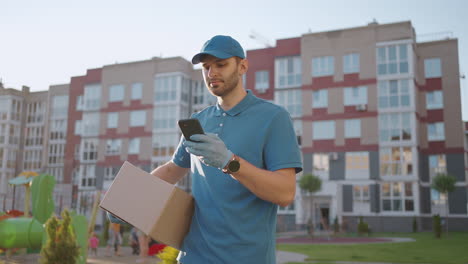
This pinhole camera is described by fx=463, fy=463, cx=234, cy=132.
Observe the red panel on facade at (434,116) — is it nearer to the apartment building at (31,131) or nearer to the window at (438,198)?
the window at (438,198)

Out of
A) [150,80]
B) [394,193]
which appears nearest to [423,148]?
[394,193]

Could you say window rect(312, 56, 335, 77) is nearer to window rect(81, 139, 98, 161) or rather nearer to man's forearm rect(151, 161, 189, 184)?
window rect(81, 139, 98, 161)

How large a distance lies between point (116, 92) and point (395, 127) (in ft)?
86.0

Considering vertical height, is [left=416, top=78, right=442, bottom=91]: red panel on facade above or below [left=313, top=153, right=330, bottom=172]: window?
above

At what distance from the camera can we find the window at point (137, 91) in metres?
44.4

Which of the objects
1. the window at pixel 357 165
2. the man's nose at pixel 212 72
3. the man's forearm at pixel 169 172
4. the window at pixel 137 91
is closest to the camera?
the man's nose at pixel 212 72

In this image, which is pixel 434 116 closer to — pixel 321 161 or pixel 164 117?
pixel 321 161

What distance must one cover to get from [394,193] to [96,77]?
3054 cm

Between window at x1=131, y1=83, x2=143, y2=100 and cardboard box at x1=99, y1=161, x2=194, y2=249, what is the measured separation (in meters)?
43.1

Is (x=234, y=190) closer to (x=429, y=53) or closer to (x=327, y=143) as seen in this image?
(x=327, y=143)

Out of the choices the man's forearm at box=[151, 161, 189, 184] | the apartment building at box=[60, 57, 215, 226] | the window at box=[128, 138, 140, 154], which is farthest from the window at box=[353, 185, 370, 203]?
the man's forearm at box=[151, 161, 189, 184]

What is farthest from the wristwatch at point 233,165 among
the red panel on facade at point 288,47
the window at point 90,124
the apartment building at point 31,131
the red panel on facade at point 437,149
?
the apartment building at point 31,131

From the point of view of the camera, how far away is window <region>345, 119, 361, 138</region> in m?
35.8

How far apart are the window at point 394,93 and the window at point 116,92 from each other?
24.1 meters
